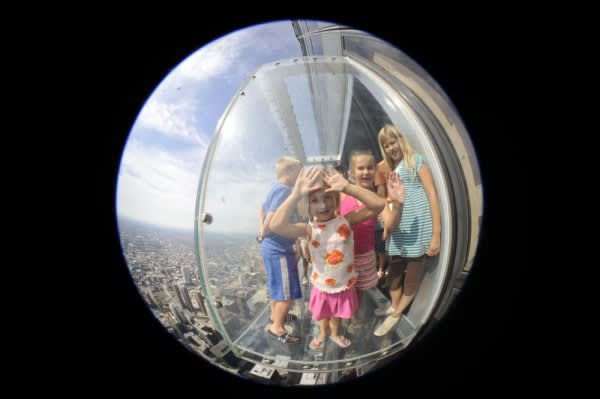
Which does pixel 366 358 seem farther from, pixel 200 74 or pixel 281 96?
pixel 200 74

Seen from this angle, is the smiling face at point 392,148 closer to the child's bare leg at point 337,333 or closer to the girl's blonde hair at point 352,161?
the girl's blonde hair at point 352,161

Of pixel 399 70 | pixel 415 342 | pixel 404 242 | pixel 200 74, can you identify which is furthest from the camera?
pixel 415 342

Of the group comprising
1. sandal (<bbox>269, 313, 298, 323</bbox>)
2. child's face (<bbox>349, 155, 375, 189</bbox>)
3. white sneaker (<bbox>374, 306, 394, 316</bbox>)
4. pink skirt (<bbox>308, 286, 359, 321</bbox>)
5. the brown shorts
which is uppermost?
child's face (<bbox>349, 155, 375, 189</bbox>)

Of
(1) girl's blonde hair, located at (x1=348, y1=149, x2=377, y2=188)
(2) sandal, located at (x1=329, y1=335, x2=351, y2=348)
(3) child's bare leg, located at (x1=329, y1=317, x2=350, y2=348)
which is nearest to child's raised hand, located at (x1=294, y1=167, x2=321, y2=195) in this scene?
(1) girl's blonde hair, located at (x1=348, y1=149, x2=377, y2=188)

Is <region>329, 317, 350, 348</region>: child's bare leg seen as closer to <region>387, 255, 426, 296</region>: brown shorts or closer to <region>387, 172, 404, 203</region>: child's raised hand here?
<region>387, 255, 426, 296</region>: brown shorts

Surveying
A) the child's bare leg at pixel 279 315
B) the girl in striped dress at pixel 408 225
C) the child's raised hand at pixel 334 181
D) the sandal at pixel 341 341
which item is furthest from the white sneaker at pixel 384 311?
the child's raised hand at pixel 334 181

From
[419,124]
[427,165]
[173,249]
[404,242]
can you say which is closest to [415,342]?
[404,242]

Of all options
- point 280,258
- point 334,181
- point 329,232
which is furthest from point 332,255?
point 334,181

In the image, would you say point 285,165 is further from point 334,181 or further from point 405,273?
point 405,273
